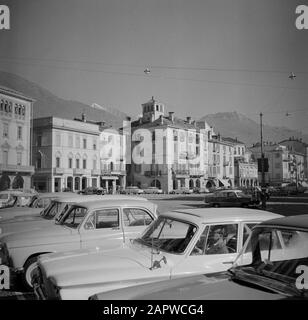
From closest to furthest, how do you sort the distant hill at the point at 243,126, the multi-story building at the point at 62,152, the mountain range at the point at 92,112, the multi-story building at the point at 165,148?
the mountain range at the point at 92,112, the distant hill at the point at 243,126, the multi-story building at the point at 62,152, the multi-story building at the point at 165,148

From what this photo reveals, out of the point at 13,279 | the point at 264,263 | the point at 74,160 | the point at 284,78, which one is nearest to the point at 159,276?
the point at 264,263

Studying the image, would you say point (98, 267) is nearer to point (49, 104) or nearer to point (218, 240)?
point (218, 240)

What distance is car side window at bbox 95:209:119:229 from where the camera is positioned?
4532mm

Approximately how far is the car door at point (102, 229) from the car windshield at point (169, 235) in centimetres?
103

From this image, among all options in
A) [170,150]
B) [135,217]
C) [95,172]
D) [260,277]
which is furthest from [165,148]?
[260,277]

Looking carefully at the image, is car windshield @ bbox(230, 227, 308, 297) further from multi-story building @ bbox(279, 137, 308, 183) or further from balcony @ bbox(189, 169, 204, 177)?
balcony @ bbox(189, 169, 204, 177)

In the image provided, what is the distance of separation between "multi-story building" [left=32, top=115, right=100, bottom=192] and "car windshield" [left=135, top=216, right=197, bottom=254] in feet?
21.2

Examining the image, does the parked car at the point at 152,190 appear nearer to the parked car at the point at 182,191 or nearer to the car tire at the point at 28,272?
the parked car at the point at 182,191

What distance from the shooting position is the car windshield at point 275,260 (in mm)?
2072

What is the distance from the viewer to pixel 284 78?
559 cm

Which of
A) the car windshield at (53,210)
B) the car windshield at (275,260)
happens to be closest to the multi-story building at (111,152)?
the car windshield at (53,210)

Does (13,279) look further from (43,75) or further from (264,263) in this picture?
(43,75)

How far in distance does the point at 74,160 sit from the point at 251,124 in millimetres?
8715

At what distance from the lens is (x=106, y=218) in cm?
460
